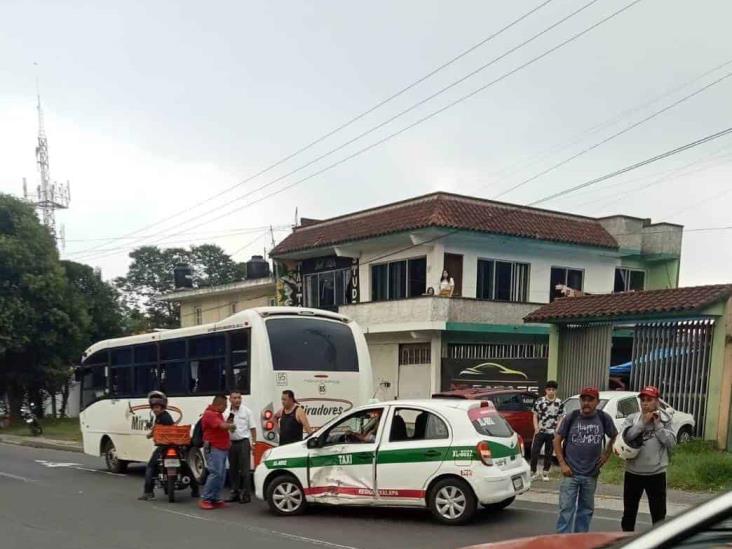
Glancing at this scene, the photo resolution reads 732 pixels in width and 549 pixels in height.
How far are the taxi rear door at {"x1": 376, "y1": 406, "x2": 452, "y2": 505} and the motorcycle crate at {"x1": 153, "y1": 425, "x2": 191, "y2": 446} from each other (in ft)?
12.7

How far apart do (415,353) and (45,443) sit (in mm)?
12161

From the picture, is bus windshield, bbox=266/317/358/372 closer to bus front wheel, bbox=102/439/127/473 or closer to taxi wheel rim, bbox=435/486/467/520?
taxi wheel rim, bbox=435/486/467/520

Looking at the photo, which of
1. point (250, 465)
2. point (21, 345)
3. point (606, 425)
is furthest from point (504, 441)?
point (21, 345)

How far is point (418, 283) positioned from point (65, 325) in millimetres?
15358

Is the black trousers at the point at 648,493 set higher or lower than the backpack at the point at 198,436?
higher

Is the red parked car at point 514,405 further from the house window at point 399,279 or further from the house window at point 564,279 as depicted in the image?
the house window at point 564,279

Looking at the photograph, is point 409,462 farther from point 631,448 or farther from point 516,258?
point 516,258

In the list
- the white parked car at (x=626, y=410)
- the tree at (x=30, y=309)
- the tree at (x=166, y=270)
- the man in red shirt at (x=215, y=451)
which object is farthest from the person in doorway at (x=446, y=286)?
the tree at (x=166, y=270)

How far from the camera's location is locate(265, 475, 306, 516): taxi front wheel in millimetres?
9414

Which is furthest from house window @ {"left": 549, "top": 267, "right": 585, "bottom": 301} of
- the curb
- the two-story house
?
the curb

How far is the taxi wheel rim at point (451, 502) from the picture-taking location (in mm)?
8398

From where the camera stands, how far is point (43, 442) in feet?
74.4

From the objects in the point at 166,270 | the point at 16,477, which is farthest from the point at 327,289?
the point at 166,270

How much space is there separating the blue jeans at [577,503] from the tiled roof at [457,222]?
16294mm
